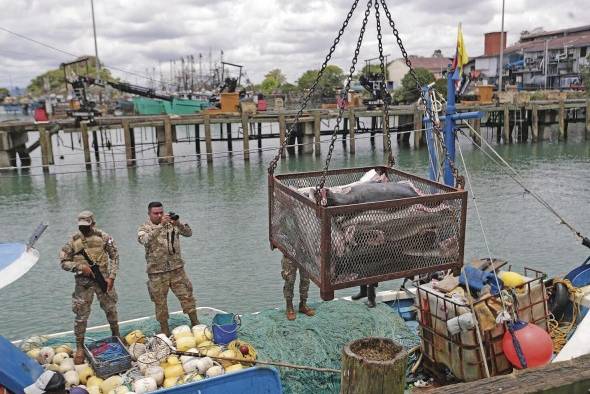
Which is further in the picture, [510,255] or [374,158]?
[374,158]

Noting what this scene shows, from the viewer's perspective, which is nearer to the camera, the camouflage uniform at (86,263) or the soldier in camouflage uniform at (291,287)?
the camouflage uniform at (86,263)

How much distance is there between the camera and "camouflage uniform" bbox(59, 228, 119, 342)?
617 cm

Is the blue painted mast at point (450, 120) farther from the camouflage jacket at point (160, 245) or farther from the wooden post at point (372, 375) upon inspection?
the wooden post at point (372, 375)

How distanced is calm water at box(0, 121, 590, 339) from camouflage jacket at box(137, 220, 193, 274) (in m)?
4.13

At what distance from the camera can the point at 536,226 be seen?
50.1 feet

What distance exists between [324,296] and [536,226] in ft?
42.5

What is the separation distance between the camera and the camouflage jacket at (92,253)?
6.14m

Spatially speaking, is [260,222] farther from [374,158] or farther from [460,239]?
[374,158]

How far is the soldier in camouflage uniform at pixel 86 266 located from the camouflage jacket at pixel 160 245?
0.40 meters

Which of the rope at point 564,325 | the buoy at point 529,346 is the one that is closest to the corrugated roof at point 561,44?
the rope at point 564,325

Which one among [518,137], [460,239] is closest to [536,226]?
[460,239]

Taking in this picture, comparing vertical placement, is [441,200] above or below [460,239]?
above

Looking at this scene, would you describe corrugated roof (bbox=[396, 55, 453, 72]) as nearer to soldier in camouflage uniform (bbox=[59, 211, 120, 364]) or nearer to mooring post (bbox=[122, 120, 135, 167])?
mooring post (bbox=[122, 120, 135, 167])

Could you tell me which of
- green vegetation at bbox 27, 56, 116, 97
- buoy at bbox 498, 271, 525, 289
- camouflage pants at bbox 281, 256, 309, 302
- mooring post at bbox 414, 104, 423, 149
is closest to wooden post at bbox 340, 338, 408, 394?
buoy at bbox 498, 271, 525, 289
